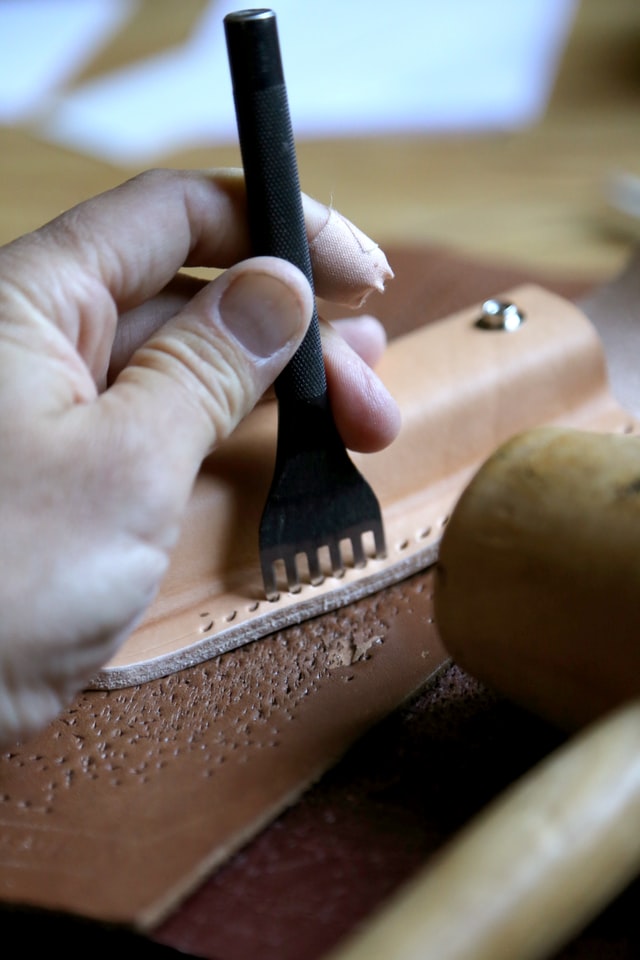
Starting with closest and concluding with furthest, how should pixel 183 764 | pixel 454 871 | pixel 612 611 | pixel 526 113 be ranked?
pixel 454 871 < pixel 612 611 < pixel 183 764 < pixel 526 113

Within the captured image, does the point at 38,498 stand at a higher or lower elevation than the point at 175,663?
higher

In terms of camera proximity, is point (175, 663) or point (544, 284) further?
point (544, 284)

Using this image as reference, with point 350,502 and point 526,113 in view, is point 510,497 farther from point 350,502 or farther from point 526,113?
point 526,113

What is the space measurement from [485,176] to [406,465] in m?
1.13

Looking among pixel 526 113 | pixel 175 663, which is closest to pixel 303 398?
pixel 175 663

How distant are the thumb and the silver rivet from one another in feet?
1.23

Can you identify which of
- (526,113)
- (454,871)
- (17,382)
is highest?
(17,382)

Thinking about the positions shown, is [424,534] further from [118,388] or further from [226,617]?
[118,388]

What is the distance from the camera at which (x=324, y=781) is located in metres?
0.66

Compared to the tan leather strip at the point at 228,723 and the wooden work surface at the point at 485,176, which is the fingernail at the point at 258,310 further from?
the wooden work surface at the point at 485,176

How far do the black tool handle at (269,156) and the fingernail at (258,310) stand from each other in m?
0.06

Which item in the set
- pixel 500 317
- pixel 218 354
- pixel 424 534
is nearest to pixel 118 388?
pixel 218 354

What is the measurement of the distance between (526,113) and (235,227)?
158 cm

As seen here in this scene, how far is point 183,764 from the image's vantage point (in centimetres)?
67
